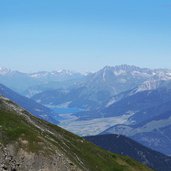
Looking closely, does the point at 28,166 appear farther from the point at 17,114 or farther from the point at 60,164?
the point at 17,114

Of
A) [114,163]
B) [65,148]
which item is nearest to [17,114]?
[65,148]

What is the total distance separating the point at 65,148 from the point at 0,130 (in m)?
19.9

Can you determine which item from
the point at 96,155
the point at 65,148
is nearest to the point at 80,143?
the point at 96,155

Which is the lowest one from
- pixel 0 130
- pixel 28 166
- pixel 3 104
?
pixel 28 166

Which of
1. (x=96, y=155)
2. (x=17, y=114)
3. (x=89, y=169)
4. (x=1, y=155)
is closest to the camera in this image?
(x=1, y=155)

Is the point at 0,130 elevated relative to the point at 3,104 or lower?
lower

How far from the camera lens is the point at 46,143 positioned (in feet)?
303

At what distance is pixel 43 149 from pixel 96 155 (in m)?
32.9

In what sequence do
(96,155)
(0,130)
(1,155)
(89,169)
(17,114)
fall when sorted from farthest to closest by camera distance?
(96,155), (17,114), (89,169), (0,130), (1,155)

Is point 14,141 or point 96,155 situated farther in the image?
point 96,155

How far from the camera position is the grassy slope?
90.2 m

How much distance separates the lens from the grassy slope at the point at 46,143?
296 feet

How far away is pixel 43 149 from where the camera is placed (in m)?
89.6

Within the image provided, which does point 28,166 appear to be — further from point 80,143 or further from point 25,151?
point 80,143
